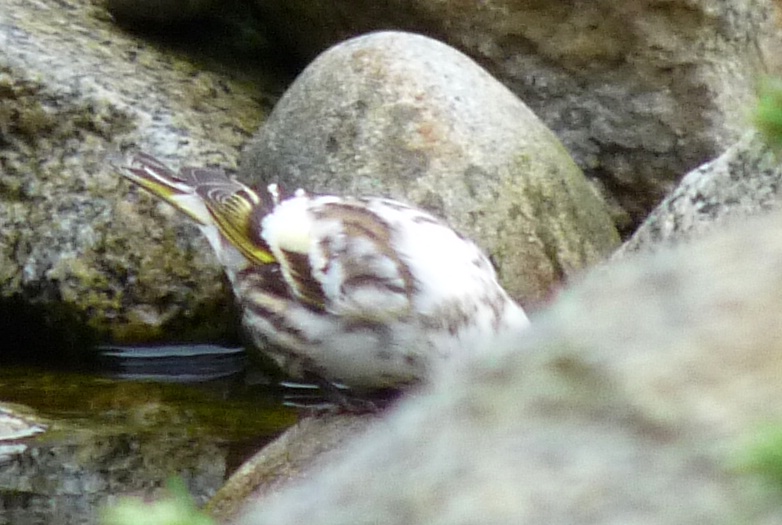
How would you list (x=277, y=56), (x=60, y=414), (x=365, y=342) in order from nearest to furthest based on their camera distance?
(x=365, y=342), (x=60, y=414), (x=277, y=56)

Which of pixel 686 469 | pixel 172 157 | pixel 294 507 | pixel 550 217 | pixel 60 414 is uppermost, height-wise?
pixel 686 469

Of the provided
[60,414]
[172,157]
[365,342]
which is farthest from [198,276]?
[365,342]

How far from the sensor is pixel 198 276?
5609 mm

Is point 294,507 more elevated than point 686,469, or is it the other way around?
point 686,469

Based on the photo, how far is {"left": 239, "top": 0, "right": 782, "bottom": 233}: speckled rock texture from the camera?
5.82 metres

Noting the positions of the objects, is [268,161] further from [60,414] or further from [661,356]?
[661,356]

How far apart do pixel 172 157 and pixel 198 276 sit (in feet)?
1.68

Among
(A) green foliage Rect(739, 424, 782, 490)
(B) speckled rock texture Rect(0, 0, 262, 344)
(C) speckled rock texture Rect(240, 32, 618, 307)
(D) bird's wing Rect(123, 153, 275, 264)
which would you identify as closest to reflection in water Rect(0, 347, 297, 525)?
(B) speckled rock texture Rect(0, 0, 262, 344)

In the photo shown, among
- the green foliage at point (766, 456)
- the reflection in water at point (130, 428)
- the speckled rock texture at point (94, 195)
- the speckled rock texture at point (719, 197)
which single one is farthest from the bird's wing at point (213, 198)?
the green foliage at point (766, 456)

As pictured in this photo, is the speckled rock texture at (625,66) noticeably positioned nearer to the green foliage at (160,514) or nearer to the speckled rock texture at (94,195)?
the speckled rock texture at (94,195)

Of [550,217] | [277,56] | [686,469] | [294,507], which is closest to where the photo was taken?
[686,469]

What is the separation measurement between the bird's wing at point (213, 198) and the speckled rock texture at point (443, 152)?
1.47 ft

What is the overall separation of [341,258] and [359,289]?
0.17m

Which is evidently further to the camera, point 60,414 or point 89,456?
point 60,414
